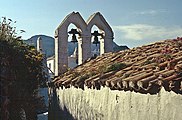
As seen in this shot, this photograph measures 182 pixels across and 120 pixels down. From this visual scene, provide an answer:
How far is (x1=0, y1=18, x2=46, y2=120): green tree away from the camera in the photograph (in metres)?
9.31

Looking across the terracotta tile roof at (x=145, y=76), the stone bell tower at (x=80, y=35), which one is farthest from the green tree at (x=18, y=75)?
the terracotta tile roof at (x=145, y=76)

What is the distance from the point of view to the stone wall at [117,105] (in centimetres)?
493

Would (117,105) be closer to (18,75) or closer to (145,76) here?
(145,76)

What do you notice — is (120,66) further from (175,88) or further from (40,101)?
(40,101)

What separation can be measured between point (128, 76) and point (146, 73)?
47 cm

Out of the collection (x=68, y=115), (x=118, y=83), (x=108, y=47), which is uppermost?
(x=108, y=47)

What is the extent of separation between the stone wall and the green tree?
0.90 meters

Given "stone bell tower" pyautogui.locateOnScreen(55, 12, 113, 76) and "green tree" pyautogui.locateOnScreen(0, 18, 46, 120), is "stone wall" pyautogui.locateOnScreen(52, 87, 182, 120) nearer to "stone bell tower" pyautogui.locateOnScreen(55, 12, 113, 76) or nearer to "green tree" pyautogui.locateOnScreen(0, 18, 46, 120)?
"green tree" pyautogui.locateOnScreen(0, 18, 46, 120)

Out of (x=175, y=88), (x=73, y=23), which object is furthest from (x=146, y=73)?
(x=73, y=23)

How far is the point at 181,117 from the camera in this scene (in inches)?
182

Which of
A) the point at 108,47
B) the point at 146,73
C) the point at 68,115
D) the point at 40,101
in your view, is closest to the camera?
the point at 146,73

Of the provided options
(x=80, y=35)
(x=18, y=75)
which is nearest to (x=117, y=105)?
(x=18, y=75)

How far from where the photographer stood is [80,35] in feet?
39.1

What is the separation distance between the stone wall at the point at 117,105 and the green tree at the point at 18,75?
2.94 feet
